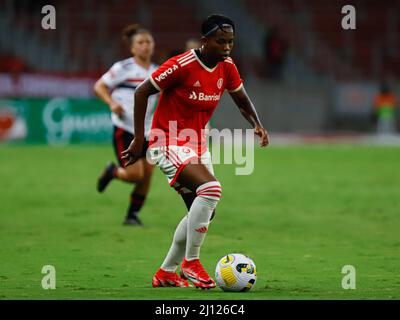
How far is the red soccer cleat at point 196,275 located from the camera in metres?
8.99

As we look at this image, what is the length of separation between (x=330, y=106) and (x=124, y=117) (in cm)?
2259

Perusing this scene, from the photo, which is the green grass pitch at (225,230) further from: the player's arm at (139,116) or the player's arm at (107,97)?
the player's arm at (107,97)

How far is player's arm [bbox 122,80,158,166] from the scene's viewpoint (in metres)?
9.14

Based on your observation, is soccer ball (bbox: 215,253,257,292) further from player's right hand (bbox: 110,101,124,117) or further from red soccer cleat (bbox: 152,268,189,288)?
player's right hand (bbox: 110,101,124,117)

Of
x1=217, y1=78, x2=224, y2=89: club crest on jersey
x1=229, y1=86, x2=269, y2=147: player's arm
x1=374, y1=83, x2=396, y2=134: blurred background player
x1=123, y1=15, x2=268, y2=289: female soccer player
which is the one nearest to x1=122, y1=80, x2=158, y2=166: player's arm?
x1=123, y1=15, x2=268, y2=289: female soccer player

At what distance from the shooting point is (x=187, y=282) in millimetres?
9367

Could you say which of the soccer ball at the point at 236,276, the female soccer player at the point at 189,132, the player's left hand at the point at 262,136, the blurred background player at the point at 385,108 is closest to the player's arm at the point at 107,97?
the player's left hand at the point at 262,136

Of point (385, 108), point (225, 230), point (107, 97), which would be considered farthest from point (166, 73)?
point (385, 108)

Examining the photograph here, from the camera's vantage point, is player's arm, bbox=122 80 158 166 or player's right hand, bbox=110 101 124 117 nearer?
player's arm, bbox=122 80 158 166

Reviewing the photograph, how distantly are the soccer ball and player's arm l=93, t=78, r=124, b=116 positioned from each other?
16.2 feet

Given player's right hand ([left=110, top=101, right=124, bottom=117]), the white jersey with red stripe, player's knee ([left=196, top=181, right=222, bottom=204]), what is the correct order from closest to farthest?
player's knee ([left=196, top=181, right=222, bottom=204]) → player's right hand ([left=110, top=101, right=124, bottom=117]) → the white jersey with red stripe

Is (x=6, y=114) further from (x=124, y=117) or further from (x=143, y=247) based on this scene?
(x=143, y=247)
